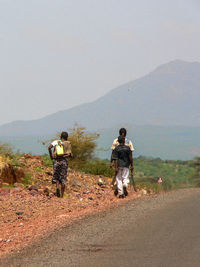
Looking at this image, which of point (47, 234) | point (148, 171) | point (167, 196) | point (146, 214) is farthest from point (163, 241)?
point (148, 171)

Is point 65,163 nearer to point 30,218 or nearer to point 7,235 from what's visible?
point 30,218

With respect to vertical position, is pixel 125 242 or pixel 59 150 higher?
pixel 59 150

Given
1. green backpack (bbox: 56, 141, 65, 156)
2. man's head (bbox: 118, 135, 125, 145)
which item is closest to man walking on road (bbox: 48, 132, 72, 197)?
green backpack (bbox: 56, 141, 65, 156)

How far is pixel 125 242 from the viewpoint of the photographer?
308 inches

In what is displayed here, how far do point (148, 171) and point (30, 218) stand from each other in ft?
179

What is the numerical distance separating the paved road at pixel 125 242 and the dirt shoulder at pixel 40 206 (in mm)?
518

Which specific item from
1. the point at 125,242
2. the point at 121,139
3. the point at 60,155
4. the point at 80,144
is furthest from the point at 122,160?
the point at 80,144

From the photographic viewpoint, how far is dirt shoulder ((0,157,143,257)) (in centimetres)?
922

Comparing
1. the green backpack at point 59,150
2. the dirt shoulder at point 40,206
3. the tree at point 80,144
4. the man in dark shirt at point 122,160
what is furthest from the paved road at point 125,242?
the tree at point 80,144

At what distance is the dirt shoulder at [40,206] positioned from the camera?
9219mm

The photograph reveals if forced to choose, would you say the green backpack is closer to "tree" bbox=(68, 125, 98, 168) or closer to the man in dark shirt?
the man in dark shirt

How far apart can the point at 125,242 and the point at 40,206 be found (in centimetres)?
579

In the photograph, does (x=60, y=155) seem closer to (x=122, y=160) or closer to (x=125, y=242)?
(x=122, y=160)

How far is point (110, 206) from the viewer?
12.2m
